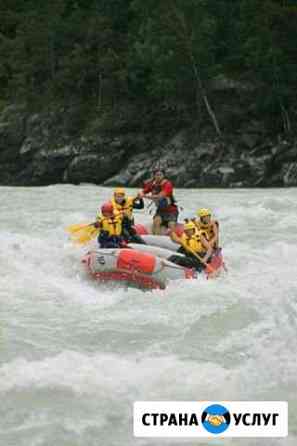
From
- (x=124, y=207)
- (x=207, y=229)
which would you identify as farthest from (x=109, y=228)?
(x=207, y=229)

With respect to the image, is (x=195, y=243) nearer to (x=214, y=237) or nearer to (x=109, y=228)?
(x=214, y=237)

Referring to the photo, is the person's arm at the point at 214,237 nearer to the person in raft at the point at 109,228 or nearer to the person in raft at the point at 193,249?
the person in raft at the point at 193,249

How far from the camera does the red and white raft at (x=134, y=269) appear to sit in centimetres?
1014

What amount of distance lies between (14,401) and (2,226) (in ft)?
32.7

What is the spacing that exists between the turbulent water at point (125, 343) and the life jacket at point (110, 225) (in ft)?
2.45

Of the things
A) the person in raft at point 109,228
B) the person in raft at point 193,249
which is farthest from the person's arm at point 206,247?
the person in raft at point 109,228

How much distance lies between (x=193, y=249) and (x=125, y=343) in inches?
128

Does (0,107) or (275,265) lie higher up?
(275,265)

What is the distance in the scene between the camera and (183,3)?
28266mm

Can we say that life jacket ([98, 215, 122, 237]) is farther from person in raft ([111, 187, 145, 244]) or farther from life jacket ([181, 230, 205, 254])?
life jacket ([181, 230, 205, 254])

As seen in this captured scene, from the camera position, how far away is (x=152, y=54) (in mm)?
28422

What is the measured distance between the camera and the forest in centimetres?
2764

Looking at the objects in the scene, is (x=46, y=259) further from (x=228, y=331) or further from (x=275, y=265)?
(x=228, y=331)

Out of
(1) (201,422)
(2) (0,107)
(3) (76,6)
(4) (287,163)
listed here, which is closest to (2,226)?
(1) (201,422)
